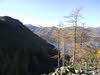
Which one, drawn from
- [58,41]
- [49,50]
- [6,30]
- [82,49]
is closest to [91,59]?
[82,49]

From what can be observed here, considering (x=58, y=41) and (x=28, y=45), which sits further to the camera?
(x=28, y=45)

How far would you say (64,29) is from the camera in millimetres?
24547

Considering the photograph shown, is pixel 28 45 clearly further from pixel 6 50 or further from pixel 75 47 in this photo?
pixel 75 47

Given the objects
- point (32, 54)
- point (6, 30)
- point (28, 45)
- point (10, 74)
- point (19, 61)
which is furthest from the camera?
point (6, 30)

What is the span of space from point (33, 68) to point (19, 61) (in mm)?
4831

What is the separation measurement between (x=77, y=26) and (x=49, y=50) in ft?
128

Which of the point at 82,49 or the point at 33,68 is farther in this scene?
the point at 33,68

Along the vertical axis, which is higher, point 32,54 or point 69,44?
point 69,44

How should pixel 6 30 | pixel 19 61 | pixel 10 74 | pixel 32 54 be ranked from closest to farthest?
pixel 10 74 < pixel 19 61 < pixel 32 54 < pixel 6 30

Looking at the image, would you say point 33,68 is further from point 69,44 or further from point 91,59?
point 69,44

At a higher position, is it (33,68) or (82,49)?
(82,49)

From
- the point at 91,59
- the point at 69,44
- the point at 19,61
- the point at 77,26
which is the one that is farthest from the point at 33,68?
the point at 77,26

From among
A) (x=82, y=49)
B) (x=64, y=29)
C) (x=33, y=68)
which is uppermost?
(x=64, y=29)

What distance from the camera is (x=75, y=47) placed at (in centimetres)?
2441
